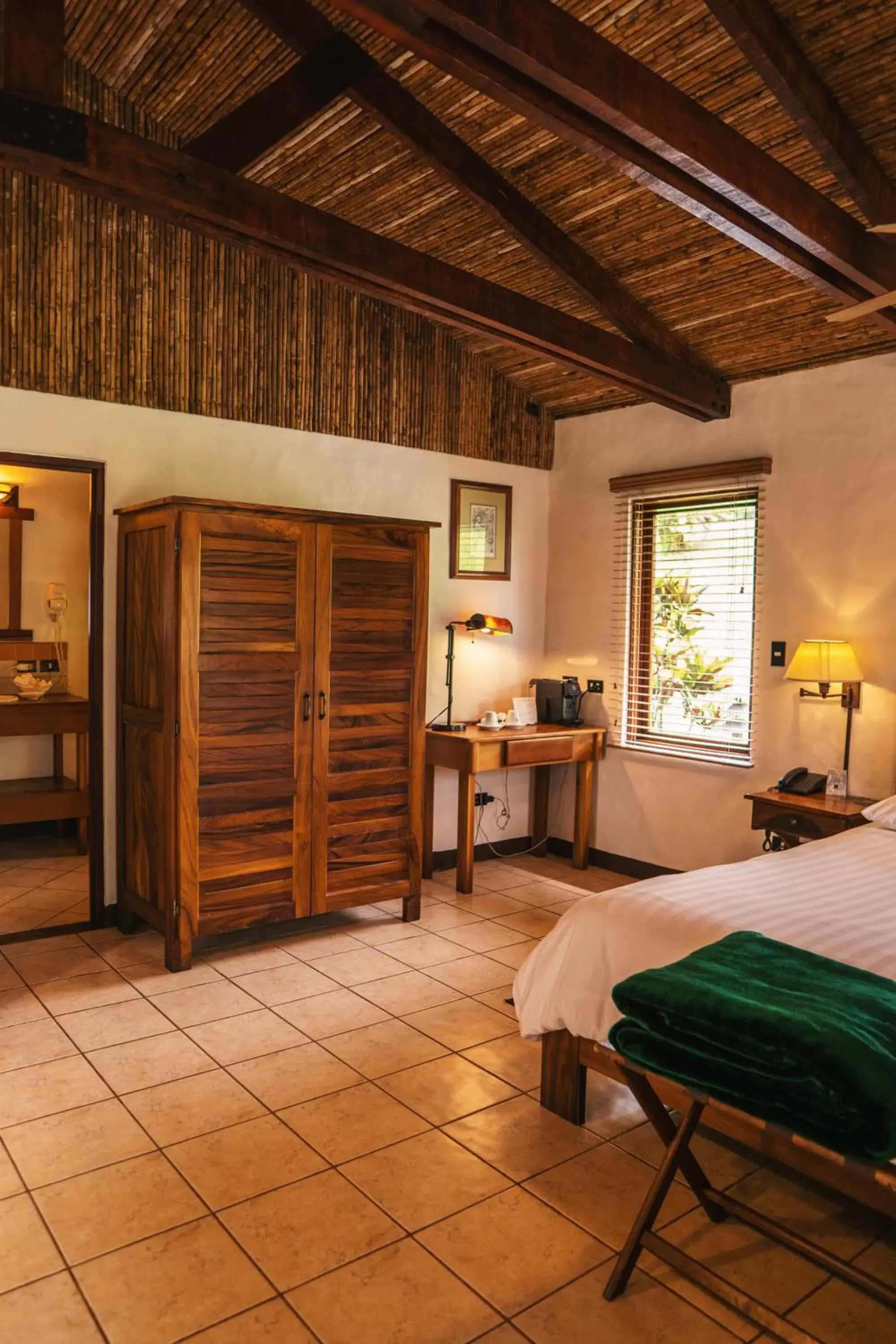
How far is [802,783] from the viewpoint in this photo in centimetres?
449

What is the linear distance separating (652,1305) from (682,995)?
733mm

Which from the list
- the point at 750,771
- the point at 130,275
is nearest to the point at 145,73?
the point at 130,275

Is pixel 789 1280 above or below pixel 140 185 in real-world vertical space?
below

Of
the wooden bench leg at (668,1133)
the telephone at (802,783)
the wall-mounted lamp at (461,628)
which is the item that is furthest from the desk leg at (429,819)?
the wooden bench leg at (668,1133)

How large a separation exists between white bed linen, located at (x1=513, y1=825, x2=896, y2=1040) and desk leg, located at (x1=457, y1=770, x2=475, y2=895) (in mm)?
2130

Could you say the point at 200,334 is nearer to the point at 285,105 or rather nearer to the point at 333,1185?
the point at 285,105

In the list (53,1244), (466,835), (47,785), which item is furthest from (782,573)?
(47,785)

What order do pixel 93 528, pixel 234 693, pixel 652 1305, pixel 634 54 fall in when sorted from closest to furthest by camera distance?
1. pixel 652 1305
2. pixel 634 54
3. pixel 234 693
4. pixel 93 528

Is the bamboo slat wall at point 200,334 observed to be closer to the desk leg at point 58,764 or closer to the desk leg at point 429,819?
the desk leg at point 429,819

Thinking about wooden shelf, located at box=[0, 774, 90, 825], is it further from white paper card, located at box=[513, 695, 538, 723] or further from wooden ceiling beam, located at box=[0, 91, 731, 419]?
wooden ceiling beam, located at box=[0, 91, 731, 419]

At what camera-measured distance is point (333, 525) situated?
423 centimetres

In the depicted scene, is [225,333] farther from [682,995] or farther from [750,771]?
[682,995]

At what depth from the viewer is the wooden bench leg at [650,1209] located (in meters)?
2.08

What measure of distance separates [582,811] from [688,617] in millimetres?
1274
